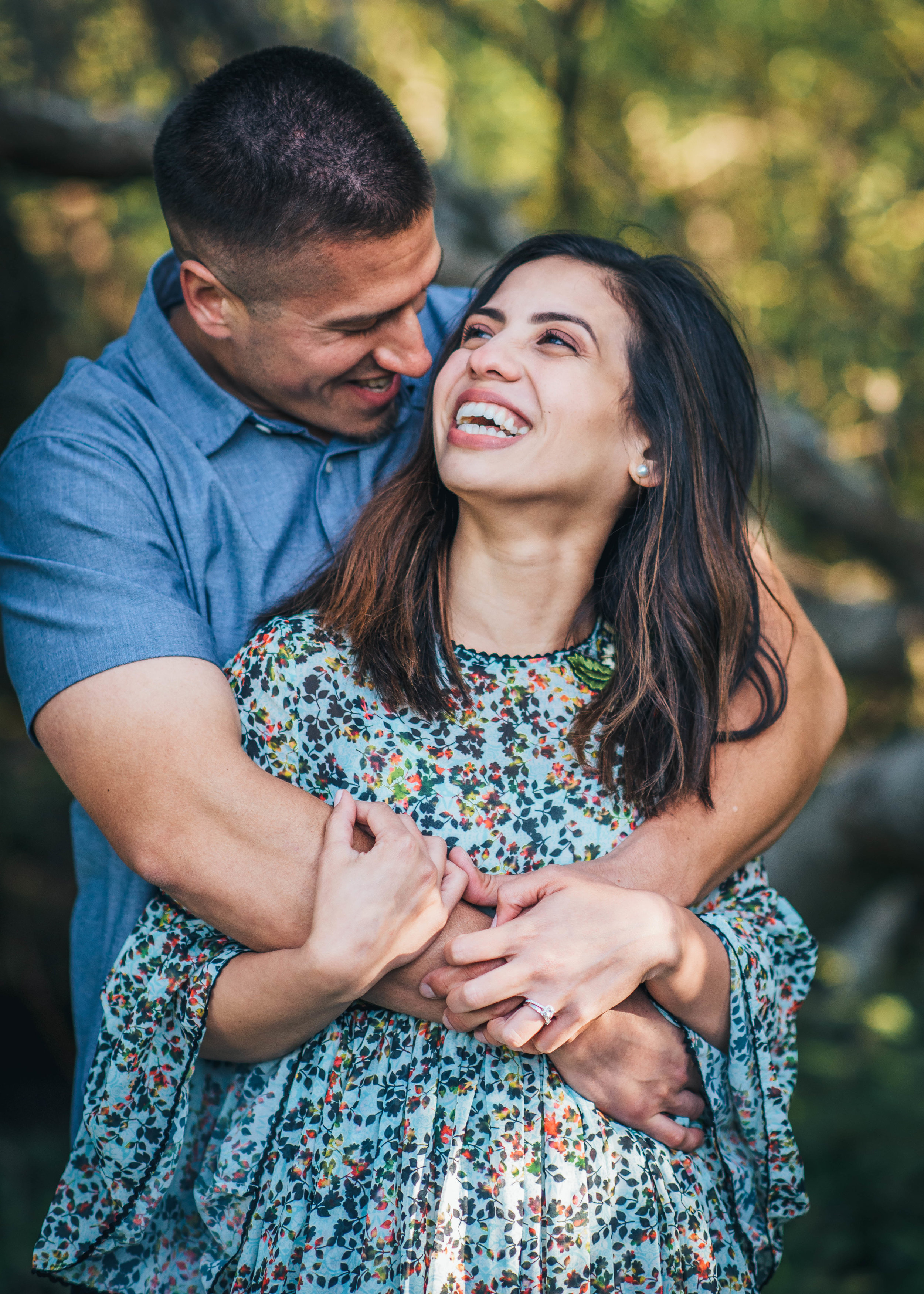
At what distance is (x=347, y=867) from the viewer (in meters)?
1.63

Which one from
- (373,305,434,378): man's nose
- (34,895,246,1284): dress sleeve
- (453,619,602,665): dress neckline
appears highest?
(373,305,434,378): man's nose

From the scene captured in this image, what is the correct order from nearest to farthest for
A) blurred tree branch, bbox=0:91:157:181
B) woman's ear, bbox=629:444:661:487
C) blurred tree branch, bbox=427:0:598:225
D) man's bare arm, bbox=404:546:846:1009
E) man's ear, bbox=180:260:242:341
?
man's bare arm, bbox=404:546:846:1009, woman's ear, bbox=629:444:661:487, man's ear, bbox=180:260:242:341, blurred tree branch, bbox=0:91:157:181, blurred tree branch, bbox=427:0:598:225

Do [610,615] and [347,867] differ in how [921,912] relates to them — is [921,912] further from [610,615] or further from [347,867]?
[347,867]

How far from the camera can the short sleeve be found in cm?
175

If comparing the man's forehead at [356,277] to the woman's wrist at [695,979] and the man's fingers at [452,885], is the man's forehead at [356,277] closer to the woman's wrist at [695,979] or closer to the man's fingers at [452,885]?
the man's fingers at [452,885]

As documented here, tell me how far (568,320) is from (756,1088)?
1.43m

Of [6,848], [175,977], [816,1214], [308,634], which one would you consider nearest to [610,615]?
[308,634]

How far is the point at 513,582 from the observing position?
80.6 inches

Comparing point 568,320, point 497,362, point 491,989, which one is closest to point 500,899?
point 491,989

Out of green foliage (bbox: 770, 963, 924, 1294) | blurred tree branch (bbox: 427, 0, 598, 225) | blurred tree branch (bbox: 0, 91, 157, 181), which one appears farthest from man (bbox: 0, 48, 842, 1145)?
blurred tree branch (bbox: 427, 0, 598, 225)

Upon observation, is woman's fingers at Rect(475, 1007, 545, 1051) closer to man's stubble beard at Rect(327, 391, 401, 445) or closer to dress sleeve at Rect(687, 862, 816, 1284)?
dress sleeve at Rect(687, 862, 816, 1284)

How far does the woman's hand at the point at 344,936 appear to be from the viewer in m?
1.60

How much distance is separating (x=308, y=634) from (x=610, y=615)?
2.00 feet

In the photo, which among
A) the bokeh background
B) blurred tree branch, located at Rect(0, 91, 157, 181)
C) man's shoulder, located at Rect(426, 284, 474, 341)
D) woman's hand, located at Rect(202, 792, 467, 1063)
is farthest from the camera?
blurred tree branch, located at Rect(0, 91, 157, 181)
